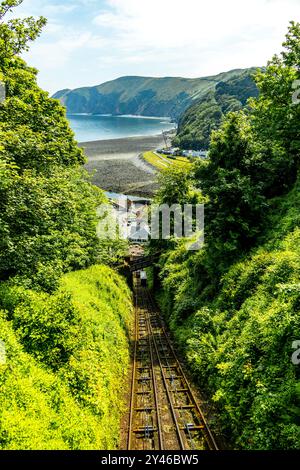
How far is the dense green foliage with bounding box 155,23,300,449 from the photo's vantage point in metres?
10.9

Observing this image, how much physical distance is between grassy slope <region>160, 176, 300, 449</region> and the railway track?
96cm

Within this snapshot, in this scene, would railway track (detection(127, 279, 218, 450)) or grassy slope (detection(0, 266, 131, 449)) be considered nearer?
grassy slope (detection(0, 266, 131, 449))

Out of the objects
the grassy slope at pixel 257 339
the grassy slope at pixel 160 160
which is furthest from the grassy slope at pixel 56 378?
the grassy slope at pixel 160 160

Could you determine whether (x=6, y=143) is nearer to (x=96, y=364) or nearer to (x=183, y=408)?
(x=96, y=364)

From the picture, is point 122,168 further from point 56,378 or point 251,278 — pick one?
point 56,378

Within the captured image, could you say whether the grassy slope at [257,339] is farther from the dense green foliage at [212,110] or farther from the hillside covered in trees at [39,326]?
the dense green foliage at [212,110]

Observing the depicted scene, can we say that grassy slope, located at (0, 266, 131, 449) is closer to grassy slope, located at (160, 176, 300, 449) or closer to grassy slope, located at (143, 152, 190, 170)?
grassy slope, located at (160, 176, 300, 449)

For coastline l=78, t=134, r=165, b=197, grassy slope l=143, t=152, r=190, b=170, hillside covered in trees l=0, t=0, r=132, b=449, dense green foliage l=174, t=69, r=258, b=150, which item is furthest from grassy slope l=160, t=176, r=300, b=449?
dense green foliage l=174, t=69, r=258, b=150

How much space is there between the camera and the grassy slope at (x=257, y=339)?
1021cm

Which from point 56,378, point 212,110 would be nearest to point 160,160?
point 212,110

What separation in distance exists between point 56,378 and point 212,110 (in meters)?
164

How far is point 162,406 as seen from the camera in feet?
49.4
